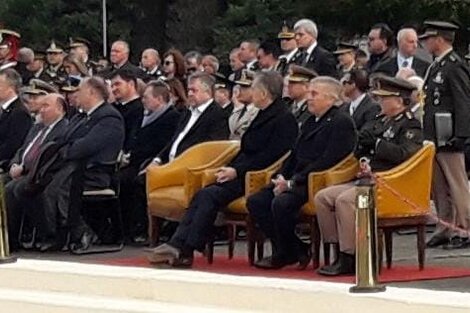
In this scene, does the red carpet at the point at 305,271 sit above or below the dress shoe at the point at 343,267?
below

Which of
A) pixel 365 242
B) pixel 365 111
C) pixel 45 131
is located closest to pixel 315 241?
pixel 365 111

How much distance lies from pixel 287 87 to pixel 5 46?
6.24 metres

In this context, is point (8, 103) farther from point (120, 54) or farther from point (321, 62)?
point (321, 62)

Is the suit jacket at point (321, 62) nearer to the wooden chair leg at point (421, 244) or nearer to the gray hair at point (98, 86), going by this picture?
the gray hair at point (98, 86)

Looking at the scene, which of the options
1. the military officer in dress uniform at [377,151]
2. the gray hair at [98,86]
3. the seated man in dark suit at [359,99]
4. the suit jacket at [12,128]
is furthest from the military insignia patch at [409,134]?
the suit jacket at [12,128]

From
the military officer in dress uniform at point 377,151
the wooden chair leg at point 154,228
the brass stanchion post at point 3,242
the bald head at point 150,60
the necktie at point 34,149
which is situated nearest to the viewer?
the brass stanchion post at point 3,242

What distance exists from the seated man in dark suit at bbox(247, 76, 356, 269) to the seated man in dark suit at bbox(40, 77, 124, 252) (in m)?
2.27

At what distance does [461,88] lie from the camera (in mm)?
12414

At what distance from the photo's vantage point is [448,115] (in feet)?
40.8

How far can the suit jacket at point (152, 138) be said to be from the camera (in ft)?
46.6

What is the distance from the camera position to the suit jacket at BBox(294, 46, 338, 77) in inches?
555

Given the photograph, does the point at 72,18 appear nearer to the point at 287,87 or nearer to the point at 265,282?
the point at 287,87

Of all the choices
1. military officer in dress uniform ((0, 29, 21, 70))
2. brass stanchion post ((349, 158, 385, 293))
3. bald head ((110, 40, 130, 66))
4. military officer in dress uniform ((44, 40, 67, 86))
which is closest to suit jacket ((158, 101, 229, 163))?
bald head ((110, 40, 130, 66))

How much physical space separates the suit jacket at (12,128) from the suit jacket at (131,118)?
955mm
